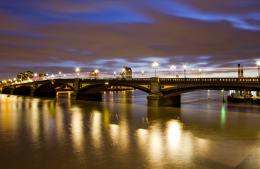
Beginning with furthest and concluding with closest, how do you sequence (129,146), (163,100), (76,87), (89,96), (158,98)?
(89,96), (76,87), (163,100), (158,98), (129,146)

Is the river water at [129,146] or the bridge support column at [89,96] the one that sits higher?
the bridge support column at [89,96]

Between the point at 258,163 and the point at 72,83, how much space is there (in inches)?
3179

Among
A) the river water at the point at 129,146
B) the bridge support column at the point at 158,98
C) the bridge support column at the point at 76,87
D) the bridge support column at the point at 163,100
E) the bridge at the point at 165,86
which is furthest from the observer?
the bridge support column at the point at 76,87

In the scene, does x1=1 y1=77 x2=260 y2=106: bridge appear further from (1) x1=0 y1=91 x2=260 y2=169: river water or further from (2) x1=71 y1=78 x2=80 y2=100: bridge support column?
(1) x1=0 y1=91 x2=260 y2=169: river water

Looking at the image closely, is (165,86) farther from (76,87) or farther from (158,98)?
(76,87)

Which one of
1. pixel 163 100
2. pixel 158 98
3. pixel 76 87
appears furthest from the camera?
pixel 76 87

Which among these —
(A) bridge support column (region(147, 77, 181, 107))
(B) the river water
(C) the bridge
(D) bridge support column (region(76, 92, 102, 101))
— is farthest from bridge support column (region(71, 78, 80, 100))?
(B) the river water

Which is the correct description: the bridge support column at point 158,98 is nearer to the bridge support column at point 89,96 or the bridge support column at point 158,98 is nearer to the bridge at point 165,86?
the bridge at point 165,86

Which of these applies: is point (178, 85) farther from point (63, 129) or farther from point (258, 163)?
point (258, 163)

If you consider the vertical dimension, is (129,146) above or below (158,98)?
below

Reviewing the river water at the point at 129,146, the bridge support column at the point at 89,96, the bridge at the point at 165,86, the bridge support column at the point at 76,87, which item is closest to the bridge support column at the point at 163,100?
the bridge at the point at 165,86

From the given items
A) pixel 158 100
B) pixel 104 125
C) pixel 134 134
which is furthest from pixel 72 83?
pixel 134 134

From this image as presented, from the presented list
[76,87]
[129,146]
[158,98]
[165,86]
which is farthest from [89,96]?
[129,146]

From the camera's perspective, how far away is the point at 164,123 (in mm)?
38094
